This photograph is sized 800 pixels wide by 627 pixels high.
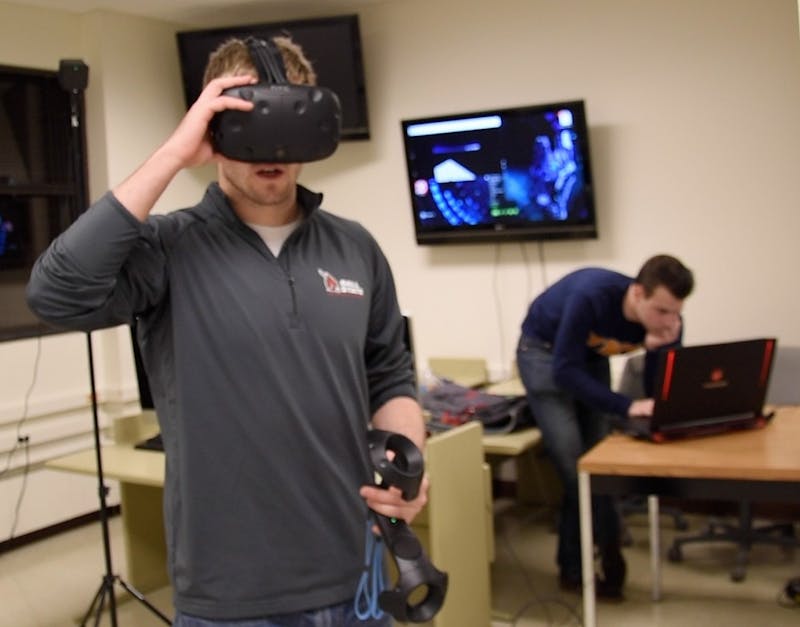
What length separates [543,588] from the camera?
388 centimetres

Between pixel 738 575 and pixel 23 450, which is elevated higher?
pixel 23 450

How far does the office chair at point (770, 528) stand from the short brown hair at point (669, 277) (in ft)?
3.44

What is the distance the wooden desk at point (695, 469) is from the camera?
2.63 m

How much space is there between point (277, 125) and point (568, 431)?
261cm

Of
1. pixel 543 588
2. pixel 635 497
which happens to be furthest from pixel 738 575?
pixel 543 588

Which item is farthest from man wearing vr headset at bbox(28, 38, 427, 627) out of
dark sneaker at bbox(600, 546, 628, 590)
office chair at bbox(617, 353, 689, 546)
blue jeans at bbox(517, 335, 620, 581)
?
office chair at bbox(617, 353, 689, 546)

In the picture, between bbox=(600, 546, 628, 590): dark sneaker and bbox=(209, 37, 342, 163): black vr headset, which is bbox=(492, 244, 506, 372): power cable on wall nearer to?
bbox=(600, 546, 628, 590): dark sneaker

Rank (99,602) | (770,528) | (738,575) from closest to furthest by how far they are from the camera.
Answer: (99,602) → (738,575) → (770,528)

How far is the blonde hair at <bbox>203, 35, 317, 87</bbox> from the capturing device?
137 cm

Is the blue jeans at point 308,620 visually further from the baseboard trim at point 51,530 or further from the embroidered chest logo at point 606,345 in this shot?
the baseboard trim at point 51,530

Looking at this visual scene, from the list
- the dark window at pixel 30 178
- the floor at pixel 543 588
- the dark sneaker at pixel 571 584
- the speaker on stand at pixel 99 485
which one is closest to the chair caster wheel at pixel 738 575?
the floor at pixel 543 588

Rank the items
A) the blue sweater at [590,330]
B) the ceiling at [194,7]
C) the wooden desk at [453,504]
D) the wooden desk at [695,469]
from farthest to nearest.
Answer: the ceiling at [194,7], the blue sweater at [590,330], the wooden desk at [453,504], the wooden desk at [695,469]

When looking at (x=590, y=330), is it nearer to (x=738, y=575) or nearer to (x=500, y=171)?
(x=738, y=575)

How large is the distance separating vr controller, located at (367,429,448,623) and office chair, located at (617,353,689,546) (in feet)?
9.90
